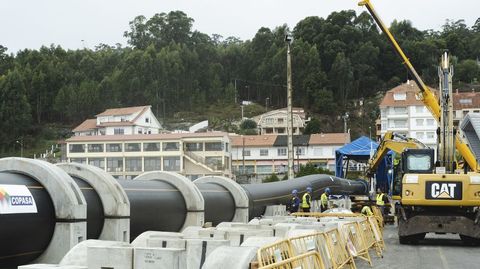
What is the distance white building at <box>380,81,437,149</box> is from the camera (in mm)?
104625

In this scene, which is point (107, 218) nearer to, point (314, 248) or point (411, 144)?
point (314, 248)

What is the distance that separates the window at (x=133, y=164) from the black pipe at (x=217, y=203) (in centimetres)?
7281

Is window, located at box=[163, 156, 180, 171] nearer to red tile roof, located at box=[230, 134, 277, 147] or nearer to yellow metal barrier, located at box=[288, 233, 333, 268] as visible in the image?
red tile roof, located at box=[230, 134, 277, 147]

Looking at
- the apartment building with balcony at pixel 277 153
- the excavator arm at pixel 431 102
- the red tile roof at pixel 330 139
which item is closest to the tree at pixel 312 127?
the apartment building with balcony at pixel 277 153

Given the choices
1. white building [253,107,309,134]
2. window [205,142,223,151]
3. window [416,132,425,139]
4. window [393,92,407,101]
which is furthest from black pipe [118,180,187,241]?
white building [253,107,309,134]

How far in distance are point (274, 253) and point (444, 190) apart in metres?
12.1

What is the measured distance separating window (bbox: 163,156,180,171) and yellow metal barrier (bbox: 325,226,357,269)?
76.7 metres

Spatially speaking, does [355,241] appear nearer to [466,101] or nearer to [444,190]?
[444,190]

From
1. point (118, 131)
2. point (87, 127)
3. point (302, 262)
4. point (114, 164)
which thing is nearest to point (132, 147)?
point (114, 164)

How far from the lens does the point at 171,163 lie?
9006cm

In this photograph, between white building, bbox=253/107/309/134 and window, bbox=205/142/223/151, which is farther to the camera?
white building, bbox=253/107/309/134

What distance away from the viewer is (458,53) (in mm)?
154750

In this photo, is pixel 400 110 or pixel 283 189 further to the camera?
pixel 400 110

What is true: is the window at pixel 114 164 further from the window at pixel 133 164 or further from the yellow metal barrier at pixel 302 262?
the yellow metal barrier at pixel 302 262
